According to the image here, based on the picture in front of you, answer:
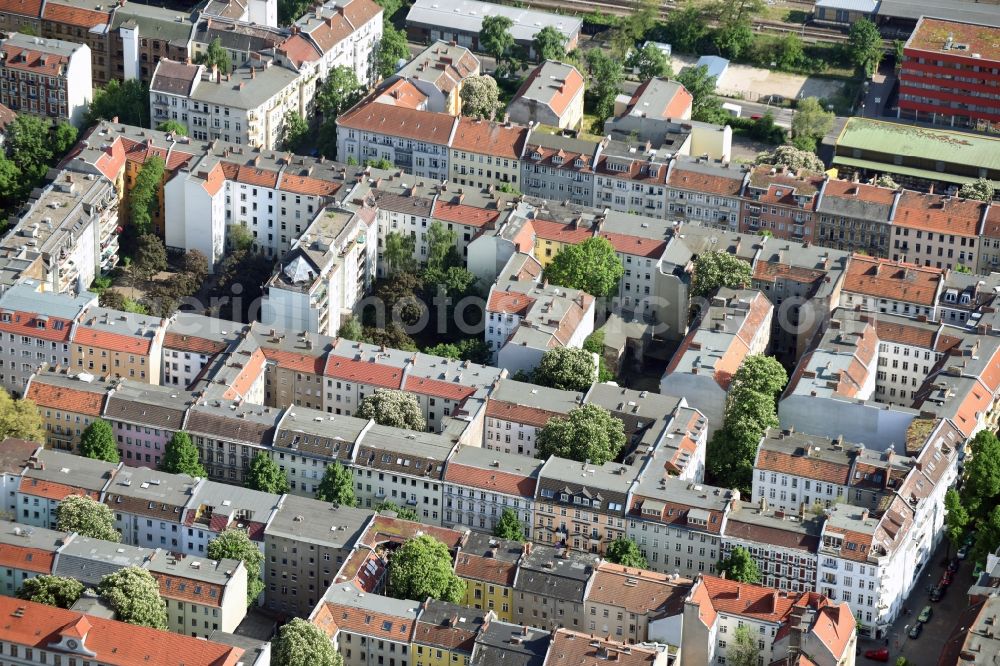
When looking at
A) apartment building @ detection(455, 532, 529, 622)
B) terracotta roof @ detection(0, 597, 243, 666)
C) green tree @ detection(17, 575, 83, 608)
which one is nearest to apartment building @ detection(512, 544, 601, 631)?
apartment building @ detection(455, 532, 529, 622)

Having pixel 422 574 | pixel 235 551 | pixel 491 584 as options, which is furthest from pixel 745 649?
pixel 235 551

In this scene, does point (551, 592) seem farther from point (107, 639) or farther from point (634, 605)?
point (107, 639)

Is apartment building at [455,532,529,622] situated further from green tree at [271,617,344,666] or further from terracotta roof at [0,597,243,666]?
terracotta roof at [0,597,243,666]

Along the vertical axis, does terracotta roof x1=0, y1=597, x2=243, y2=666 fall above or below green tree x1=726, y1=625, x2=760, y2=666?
above

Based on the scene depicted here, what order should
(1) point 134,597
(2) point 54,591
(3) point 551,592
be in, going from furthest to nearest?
(3) point 551,592 < (2) point 54,591 < (1) point 134,597

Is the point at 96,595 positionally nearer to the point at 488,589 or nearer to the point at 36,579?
the point at 36,579

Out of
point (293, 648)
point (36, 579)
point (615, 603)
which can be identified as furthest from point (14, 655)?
point (615, 603)

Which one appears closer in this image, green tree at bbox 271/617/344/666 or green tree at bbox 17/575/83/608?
green tree at bbox 271/617/344/666
